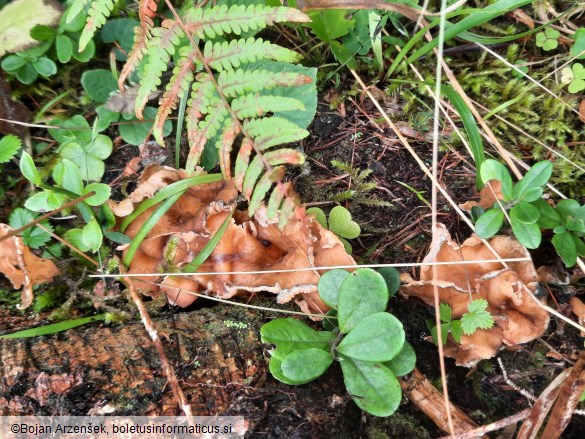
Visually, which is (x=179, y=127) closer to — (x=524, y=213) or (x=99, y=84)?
(x=99, y=84)

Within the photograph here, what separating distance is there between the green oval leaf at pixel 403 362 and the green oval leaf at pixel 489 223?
0.69 metres

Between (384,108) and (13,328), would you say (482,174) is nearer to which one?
(384,108)

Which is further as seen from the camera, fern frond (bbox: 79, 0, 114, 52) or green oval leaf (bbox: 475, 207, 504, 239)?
green oval leaf (bbox: 475, 207, 504, 239)

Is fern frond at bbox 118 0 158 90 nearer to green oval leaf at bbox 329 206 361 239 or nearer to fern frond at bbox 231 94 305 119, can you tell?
fern frond at bbox 231 94 305 119

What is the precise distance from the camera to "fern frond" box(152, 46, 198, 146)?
220cm

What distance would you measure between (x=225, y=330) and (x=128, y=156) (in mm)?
1291

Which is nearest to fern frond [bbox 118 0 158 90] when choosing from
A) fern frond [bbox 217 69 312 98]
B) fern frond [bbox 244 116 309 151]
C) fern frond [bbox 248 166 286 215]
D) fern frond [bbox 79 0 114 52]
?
fern frond [bbox 79 0 114 52]

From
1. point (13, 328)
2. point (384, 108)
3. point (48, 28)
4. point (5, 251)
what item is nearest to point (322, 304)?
point (384, 108)

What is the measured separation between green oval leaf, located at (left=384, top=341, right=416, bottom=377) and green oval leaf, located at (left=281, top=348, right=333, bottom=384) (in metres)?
0.28

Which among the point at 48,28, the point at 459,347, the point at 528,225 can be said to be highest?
the point at 48,28

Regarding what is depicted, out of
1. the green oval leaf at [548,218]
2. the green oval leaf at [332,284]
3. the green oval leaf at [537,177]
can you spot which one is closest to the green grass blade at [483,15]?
the green oval leaf at [537,177]

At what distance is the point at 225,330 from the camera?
2178mm

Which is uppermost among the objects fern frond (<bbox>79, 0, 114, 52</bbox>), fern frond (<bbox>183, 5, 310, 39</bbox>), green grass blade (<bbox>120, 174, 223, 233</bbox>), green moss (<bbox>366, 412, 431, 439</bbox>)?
fern frond (<bbox>79, 0, 114, 52</bbox>)

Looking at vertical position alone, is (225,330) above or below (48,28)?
below
